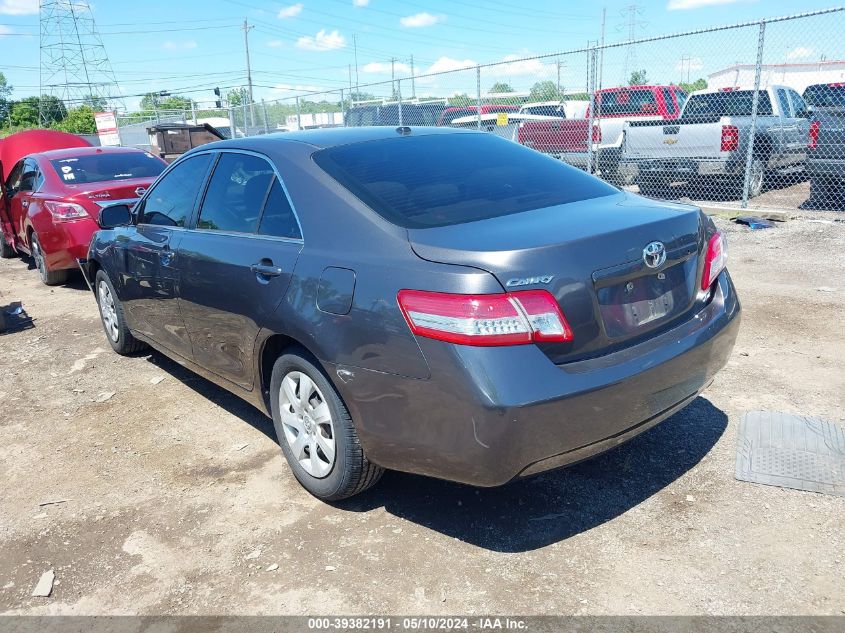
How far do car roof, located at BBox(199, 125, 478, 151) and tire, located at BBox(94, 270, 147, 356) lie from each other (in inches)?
76.4

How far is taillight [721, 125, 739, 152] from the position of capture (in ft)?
34.4

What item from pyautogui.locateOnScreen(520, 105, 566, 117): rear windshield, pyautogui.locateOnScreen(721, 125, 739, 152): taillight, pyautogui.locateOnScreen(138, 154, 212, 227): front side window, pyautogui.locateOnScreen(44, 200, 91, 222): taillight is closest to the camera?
pyautogui.locateOnScreen(138, 154, 212, 227): front side window

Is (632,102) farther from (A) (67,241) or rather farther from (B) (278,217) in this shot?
(B) (278,217)

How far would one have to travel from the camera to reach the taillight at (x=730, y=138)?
413 inches

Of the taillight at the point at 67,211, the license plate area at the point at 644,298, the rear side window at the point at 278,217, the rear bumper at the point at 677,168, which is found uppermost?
the rear side window at the point at 278,217

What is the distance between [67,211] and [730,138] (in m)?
9.07

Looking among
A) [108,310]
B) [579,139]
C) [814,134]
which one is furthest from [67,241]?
[814,134]

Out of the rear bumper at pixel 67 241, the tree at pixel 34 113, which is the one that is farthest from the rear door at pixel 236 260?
the tree at pixel 34 113

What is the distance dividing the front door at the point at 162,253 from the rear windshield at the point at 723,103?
11.0 m

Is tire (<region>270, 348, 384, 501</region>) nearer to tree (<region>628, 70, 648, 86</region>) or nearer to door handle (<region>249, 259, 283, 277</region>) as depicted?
door handle (<region>249, 259, 283, 277</region>)

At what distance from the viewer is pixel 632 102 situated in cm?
1523

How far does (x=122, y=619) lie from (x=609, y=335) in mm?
2109

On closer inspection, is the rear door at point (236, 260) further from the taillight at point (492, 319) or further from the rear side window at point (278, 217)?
the taillight at point (492, 319)

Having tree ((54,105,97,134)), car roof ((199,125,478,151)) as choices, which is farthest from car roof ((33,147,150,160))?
tree ((54,105,97,134))
